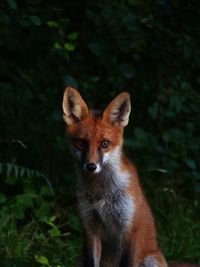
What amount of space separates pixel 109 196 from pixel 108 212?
5.4 inches

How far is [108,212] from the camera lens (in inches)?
255

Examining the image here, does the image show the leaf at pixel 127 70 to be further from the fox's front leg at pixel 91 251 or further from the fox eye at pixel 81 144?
the fox's front leg at pixel 91 251

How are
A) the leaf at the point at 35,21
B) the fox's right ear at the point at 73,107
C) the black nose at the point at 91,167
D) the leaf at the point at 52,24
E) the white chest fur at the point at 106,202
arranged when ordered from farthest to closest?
the leaf at the point at 52,24, the leaf at the point at 35,21, the fox's right ear at the point at 73,107, the white chest fur at the point at 106,202, the black nose at the point at 91,167

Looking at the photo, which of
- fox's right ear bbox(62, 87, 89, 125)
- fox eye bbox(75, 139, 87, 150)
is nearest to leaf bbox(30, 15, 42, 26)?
fox's right ear bbox(62, 87, 89, 125)

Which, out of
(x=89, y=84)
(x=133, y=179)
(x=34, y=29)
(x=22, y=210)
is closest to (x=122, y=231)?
(x=133, y=179)

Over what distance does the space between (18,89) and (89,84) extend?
3.59ft

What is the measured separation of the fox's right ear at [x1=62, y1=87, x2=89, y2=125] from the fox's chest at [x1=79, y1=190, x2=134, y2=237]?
643 mm

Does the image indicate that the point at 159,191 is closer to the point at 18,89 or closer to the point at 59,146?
the point at 59,146

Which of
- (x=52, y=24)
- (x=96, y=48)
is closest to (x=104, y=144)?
(x=96, y=48)

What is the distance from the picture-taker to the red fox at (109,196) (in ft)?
20.9

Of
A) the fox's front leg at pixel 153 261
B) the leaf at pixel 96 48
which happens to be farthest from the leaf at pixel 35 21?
the fox's front leg at pixel 153 261

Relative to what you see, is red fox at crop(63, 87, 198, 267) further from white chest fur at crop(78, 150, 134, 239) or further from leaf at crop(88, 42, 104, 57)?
leaf at crop(88, 42, 104, 57)

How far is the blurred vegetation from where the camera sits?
780cm

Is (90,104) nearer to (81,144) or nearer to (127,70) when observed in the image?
(127,70)
